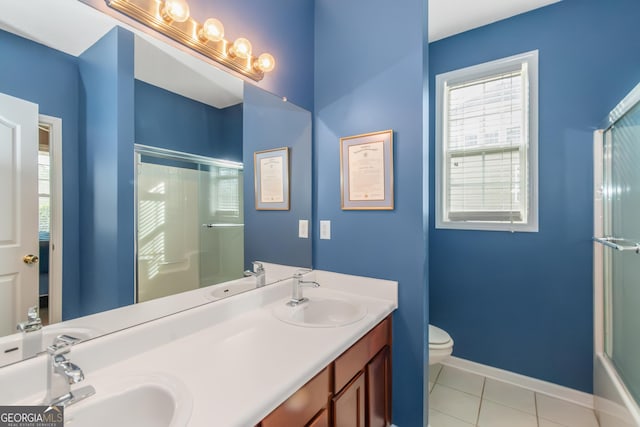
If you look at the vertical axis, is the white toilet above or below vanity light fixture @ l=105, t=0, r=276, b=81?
below

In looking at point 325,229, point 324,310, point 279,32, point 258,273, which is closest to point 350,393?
point 324,310

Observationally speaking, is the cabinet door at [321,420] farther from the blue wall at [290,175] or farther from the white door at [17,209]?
the white door at [17,209]

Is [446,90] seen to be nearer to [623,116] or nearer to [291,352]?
[623,116]

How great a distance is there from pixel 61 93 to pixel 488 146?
2.52m

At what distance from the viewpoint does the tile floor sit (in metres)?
1.77

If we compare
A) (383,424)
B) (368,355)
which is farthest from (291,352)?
(383,424)

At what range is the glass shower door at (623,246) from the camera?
4.80 feet

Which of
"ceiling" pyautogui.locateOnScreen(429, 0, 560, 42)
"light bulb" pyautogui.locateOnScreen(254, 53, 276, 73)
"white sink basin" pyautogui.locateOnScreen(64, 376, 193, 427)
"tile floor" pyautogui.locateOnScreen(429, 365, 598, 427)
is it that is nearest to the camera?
"white sink basin" pyautogui.locateOnScreen(64, 376, 193, 427)

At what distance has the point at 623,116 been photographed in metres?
1.54

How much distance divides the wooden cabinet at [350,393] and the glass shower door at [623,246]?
47.3 inches

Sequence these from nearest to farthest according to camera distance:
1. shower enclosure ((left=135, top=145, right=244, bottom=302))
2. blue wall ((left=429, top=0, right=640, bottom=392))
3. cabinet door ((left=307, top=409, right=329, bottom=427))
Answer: cabinet door ((left=307, top=409, right=329, bottom=427)) → shower enclosure ((left=135, top=145, right=244, bottom=302)) → blue wall ((left=429, top=0, right=640, bottom=392))

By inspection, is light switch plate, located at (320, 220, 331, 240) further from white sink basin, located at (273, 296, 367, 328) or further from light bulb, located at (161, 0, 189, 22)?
light bulb, located at (161, 0, 189, 22)

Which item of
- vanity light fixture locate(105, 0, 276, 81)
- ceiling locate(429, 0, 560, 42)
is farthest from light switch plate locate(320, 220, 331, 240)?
ceiling locate(429, 0, 560, 42)

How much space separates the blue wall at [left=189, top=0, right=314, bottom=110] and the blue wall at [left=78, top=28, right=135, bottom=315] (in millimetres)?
436
